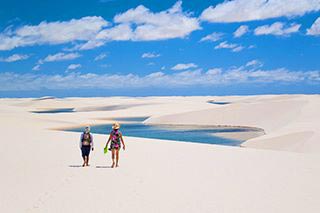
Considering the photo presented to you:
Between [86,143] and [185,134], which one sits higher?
[86,143]

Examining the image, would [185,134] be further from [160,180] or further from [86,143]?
[160,180]

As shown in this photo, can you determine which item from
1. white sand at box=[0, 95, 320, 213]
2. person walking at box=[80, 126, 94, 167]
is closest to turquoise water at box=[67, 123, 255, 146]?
white sand at box=[0, 95, 320, 213]

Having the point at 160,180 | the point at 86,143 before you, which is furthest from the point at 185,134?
the point at 160,180

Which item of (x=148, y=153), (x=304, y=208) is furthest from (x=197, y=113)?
(x=304, y=208)

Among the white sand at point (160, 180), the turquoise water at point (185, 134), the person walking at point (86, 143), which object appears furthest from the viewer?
the turquoise water at point (185, 134)

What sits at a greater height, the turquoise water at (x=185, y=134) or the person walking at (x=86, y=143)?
the person walking at (x=86, y=143)

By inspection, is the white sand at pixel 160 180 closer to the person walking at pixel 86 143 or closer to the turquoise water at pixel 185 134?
the person walking at pixel 86 143

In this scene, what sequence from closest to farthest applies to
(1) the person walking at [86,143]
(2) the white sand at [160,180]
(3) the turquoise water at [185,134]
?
(2) the white sand at [160,180] < (1) the person walking at [86,143] < (3) the turquoise water at [185,134]

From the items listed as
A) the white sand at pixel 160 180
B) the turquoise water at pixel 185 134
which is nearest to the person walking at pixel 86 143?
the white sand at pixel 160 180

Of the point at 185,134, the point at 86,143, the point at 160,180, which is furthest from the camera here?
the point at 185,134

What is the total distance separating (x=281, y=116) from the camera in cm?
4134

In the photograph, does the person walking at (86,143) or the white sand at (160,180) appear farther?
the person walking at (86,143)

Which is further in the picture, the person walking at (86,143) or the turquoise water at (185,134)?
the turquoise water at (185,134)

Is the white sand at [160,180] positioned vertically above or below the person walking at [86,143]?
below
